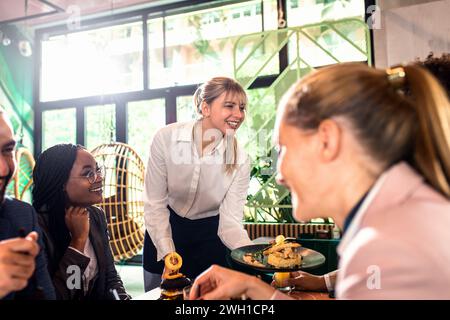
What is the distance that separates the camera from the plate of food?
1387 mm

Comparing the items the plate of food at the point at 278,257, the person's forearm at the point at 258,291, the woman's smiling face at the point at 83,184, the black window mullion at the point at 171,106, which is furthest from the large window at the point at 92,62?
the person's forearm at the point at 258,291

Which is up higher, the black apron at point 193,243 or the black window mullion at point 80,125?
the black window mullion at point 80,125

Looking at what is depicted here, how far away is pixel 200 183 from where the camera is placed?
223 cm

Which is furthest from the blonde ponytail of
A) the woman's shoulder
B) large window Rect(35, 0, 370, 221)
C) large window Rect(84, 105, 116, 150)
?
large window Rect(84, 105, 116, 150)

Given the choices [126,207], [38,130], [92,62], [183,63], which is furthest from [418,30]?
[38,130]

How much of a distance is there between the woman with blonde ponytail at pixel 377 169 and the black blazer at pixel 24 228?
2.50 feet

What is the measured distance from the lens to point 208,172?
224 cm

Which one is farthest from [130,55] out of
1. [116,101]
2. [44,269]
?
[44,269]

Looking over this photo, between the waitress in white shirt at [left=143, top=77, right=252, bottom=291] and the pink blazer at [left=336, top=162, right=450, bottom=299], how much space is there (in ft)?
4.64

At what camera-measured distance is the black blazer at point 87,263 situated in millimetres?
1416

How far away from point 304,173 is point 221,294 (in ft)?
1.06

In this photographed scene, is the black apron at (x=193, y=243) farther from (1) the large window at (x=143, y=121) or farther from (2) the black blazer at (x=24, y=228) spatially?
(1) the large window at (x=143, y=121)
